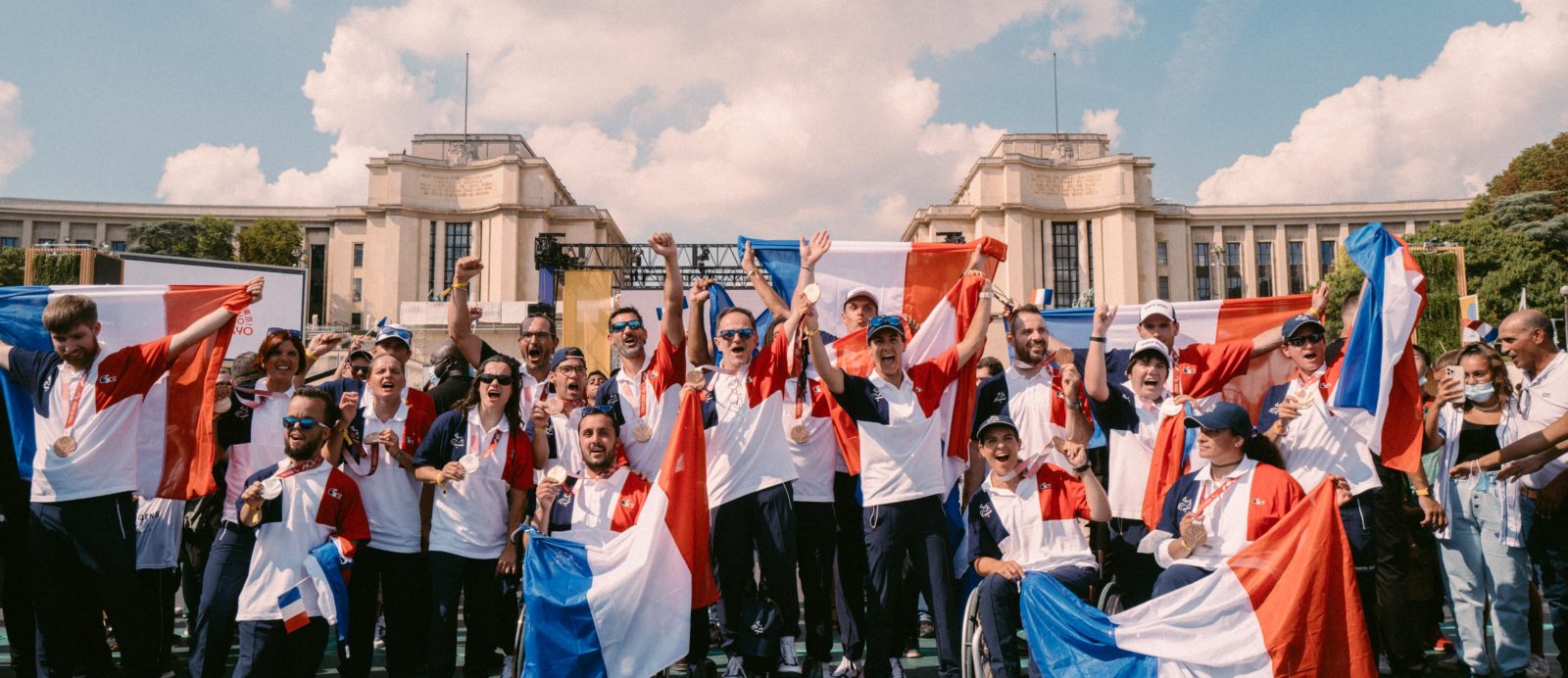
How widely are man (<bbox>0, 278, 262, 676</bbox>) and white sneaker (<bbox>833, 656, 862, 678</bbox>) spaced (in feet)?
12.7

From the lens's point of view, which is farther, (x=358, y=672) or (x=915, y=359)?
(x=915, y=359)

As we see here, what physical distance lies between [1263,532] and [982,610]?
56.1 inches

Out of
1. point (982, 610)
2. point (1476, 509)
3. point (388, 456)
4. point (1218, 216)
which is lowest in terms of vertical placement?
point (982, 610)

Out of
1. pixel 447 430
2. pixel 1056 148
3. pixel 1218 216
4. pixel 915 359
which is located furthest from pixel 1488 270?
pixel 447 430

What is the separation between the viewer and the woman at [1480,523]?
5418 mm

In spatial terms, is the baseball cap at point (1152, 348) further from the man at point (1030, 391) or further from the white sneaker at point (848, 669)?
the white sneaker at point (848, 669)

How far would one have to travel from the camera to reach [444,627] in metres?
5.26

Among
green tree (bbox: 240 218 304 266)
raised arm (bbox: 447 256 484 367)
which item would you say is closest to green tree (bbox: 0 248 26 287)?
green tree (bbox: 240 218 304 266)

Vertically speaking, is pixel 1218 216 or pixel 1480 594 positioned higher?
pixel 1218 216

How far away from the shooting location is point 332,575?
480 centimetres

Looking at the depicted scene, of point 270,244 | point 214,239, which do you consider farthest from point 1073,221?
point 214,239

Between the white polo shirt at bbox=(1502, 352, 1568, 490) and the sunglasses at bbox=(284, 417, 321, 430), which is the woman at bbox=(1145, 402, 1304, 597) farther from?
the sunglasses at bbox=(284, 417, 321, 430)

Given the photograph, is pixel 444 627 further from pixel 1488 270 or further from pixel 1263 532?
pixel 1488 270

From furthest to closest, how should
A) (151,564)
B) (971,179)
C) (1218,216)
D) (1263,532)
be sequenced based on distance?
1. (1218,216)
2. (971,179)
3. (151,564)
4. (1263,532)
